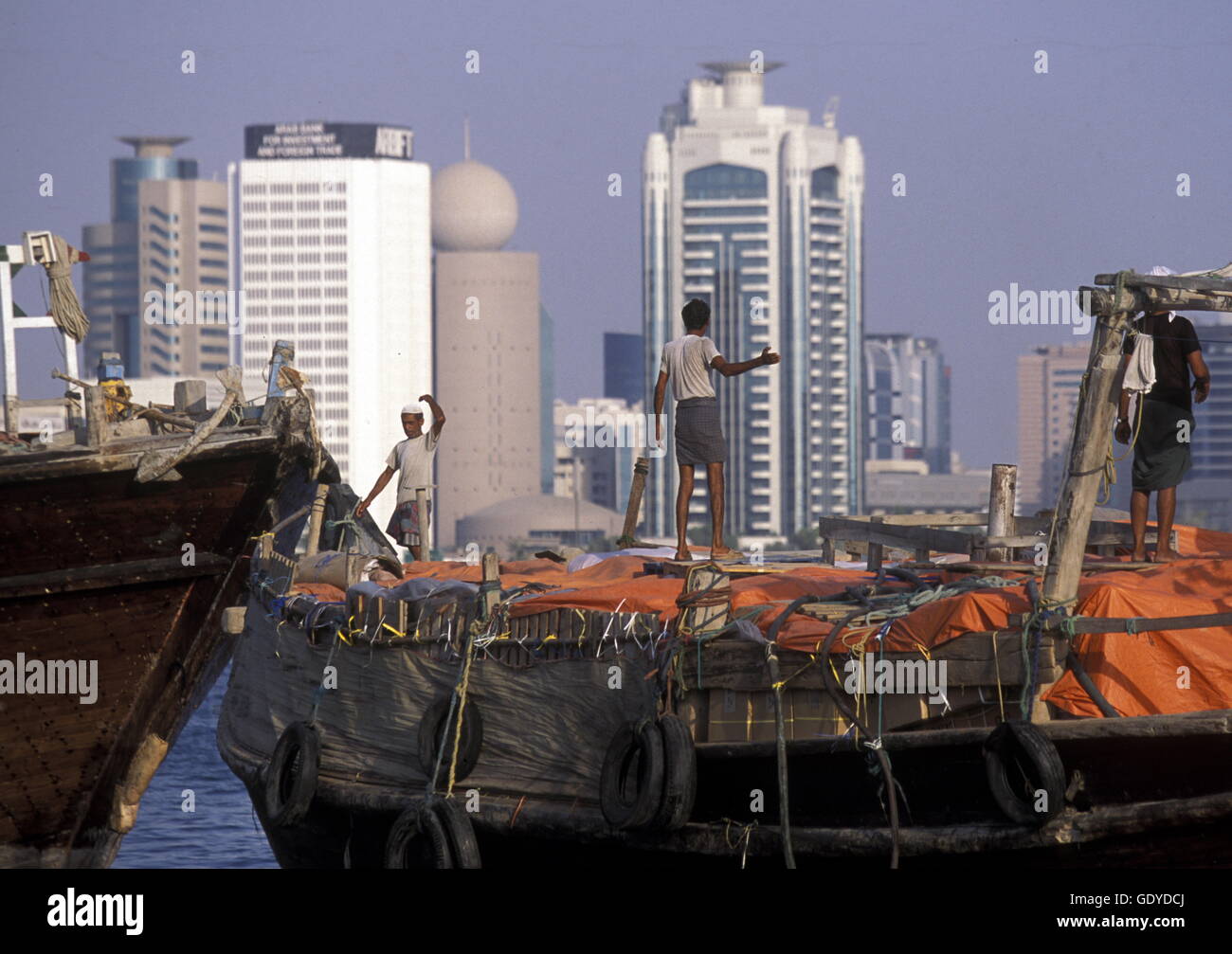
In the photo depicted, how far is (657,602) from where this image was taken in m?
10.2

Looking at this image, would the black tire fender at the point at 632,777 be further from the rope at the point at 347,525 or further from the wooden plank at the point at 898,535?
the rope at the point at 347,525

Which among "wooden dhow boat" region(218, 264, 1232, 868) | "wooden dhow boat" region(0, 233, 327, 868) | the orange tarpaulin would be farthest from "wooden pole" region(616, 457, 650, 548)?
the orange tarpaulin

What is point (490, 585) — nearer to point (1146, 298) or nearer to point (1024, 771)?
point (1024, 771)

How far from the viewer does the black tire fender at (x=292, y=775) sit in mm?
11852

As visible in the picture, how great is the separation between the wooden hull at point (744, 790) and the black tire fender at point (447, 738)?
6 cm

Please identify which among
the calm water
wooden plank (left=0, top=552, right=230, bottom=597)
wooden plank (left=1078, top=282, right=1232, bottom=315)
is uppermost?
wooden plank (left=1078, top=282, right=1232, bottom=315)

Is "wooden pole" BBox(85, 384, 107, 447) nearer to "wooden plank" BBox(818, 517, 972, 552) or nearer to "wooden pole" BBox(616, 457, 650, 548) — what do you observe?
"wooden pole" BBox(616, 457, 650, 548)

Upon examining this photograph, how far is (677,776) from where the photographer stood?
368 inches

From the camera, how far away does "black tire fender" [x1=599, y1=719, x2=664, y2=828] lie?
9.44 meters

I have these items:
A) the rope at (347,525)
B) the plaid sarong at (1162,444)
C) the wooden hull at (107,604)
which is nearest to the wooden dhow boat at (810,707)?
the plaid sarong at (1162,444)

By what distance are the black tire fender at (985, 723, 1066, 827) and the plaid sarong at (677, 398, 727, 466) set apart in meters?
3.79

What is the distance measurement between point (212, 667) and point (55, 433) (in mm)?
2840

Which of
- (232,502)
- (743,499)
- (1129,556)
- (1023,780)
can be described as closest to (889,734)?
(1023,780)

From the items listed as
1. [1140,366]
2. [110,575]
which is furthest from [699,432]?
[110,575]
